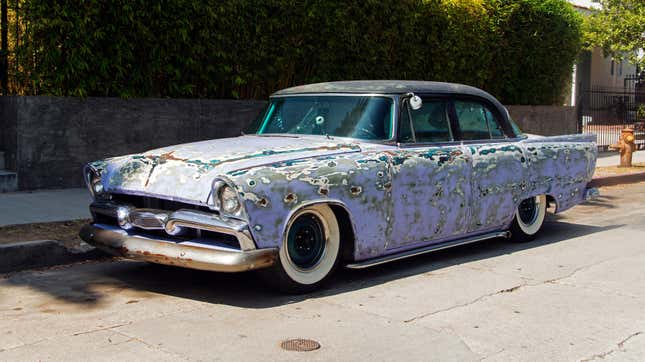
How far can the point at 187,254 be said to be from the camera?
17.8 feet

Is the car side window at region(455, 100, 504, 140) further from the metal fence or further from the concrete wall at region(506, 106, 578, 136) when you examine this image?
the metal fence

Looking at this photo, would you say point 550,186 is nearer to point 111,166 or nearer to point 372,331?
point 372,331

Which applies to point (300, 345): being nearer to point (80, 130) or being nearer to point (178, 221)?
point (178, 221)

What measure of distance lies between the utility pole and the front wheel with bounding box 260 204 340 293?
20.6ft

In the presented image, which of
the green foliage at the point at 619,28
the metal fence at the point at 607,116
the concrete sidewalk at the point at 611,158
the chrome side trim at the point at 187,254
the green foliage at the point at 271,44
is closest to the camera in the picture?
the chrome side trim at the point at 187,254

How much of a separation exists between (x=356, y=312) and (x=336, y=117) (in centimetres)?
197

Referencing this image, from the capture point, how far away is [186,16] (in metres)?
11.0

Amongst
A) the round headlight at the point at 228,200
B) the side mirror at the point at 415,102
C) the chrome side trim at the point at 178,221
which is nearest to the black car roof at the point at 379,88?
the side mirror at the point at 415,102

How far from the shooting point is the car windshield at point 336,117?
6582mm

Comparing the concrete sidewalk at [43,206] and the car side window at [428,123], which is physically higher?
the car side window at [428,123]

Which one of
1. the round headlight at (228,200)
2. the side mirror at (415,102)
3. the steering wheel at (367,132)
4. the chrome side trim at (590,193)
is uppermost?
the side mirror at (415,102)

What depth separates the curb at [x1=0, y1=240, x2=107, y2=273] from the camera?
651 cm

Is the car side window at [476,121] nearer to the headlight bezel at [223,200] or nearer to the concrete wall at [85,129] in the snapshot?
the headlight bezel at [223,200]

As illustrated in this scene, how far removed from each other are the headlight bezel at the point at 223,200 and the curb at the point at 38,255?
7.06 ft
